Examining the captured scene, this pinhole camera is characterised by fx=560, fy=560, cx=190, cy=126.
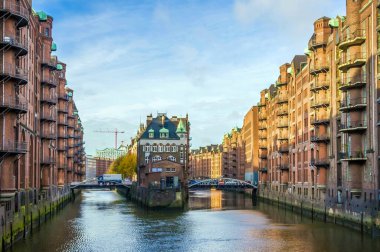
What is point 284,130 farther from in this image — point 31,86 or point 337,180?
point 31,86

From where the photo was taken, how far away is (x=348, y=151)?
61.0 meters

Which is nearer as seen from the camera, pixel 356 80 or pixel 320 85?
pixel 356 80

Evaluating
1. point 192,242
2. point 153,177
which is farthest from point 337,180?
point 153,177

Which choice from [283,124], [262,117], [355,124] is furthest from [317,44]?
[262,117]

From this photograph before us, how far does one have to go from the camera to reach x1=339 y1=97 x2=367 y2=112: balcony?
189 ft

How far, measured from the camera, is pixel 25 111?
48719 millimetres

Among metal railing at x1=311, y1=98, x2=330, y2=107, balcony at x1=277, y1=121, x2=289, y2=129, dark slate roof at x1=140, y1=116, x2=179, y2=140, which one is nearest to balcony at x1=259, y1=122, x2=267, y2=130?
balcony at x1=277, y1=121, x2=289, y2=129

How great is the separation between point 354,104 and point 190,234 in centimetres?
2178

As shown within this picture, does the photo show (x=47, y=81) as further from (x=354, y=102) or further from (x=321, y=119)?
(x=354, y=102)

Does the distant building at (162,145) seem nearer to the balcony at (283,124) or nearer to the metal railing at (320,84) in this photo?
the balcony at (283,124)

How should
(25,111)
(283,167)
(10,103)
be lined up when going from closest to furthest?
1. (10,103)
2. (25,111)
3. (283,167)

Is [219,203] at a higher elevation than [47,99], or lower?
lower

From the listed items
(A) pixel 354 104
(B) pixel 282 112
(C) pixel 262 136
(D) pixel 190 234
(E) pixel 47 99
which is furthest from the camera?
(C) pixel 262 136

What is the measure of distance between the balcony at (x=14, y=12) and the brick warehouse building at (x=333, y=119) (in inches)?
1269
